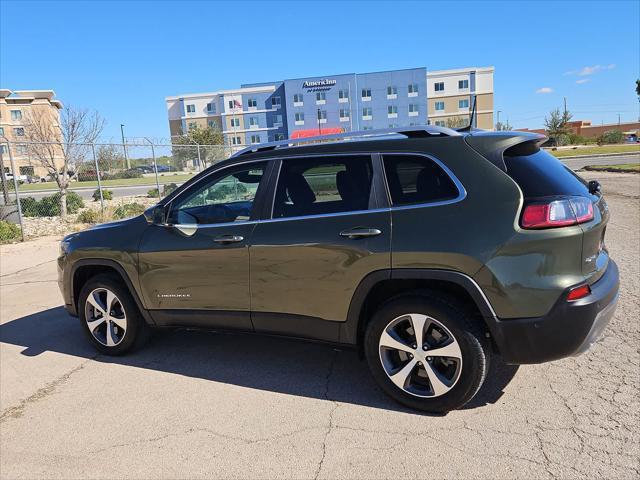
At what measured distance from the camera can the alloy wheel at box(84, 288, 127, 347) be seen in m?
4.53

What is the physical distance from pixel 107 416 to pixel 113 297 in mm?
1279

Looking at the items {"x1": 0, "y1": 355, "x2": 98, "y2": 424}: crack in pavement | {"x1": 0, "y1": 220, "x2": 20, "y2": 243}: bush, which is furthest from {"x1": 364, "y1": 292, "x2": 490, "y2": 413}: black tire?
{"x1": 0, "y1": 220, "x2": 20, "y2": 243}: bush

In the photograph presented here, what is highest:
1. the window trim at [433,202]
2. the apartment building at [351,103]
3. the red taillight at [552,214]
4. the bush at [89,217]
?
the apartment building at [351,103]

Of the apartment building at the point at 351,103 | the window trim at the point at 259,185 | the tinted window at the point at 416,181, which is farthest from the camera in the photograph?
the apartment building at the point at 351,103

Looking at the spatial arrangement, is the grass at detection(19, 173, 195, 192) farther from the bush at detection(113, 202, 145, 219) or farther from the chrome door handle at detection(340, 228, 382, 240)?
the chrome door handle at detection(340, 228, 382, 240)

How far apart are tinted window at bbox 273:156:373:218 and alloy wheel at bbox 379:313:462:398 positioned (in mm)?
870

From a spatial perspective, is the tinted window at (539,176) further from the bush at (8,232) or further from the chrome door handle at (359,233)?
the bush at (8,232)

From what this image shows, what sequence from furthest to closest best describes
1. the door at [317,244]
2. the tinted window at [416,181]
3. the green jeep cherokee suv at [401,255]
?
the door at [317,244] < the tinted window at [416,181] < the green jeep cherokee suv at [401,255]

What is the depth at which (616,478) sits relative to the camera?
99.1 inches

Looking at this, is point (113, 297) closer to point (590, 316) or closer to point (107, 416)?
point (107, 416)

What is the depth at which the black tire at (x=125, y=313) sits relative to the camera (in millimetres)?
4461

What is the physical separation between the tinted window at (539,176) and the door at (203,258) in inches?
73.5

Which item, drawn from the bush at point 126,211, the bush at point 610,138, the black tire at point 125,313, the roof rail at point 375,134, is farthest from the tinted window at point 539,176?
the bush at point 610,138

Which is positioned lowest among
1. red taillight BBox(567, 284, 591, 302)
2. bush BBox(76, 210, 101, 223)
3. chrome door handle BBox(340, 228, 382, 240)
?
bush BBox(76, 210, 101, 223)
